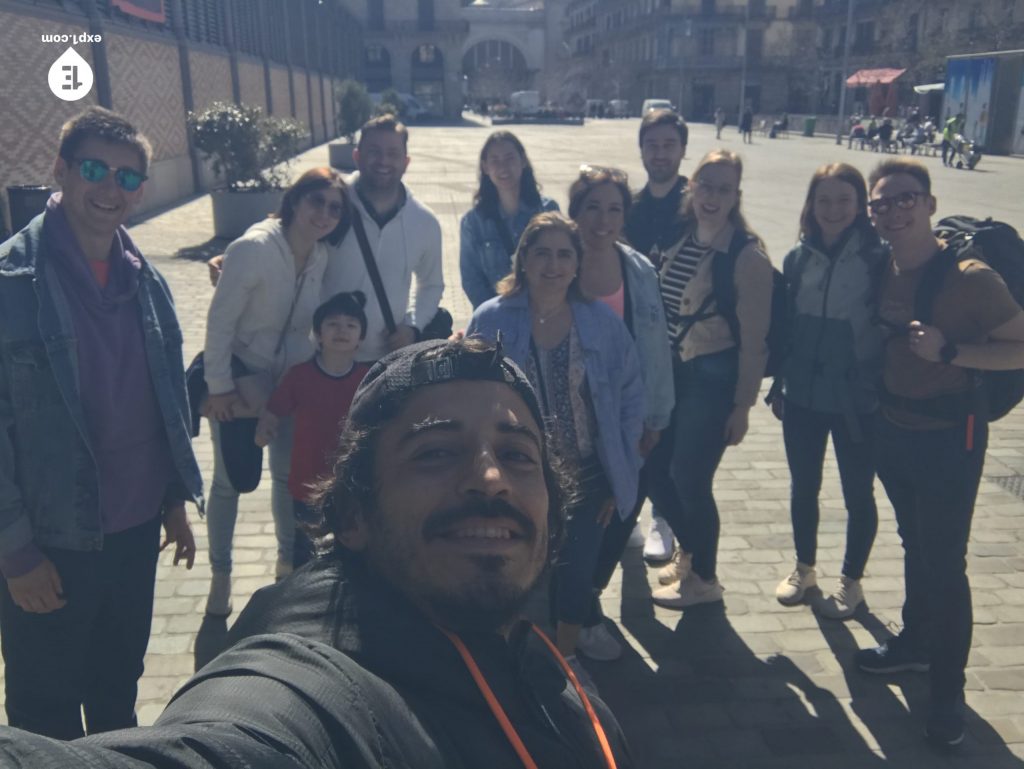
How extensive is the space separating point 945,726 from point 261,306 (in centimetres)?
327

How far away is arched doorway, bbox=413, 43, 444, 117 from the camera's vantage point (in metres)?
72.9

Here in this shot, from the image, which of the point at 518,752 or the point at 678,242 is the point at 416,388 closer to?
the point at 518,752

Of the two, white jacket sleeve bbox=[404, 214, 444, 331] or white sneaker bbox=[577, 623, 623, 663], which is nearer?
white sneaker bbox=[577, 623, 623, 663]

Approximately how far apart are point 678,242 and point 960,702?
7.76 feet

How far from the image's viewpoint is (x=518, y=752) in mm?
1308

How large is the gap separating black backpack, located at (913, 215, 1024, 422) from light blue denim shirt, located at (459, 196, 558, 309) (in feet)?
6.74

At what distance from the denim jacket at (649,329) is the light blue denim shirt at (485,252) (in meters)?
0.98

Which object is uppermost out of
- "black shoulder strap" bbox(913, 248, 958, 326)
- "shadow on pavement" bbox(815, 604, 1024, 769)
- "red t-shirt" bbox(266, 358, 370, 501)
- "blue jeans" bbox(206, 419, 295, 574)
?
"black shoulder strap" bbox(913, 248, 958, 326)

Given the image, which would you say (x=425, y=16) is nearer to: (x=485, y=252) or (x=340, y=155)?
(x=340, y=155)

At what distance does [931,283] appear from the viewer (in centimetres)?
337

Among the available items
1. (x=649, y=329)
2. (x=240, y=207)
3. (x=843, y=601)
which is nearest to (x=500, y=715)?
(x=649, y=329)

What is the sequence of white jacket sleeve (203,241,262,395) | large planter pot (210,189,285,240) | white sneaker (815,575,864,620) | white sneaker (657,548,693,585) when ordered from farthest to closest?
large planter pot (210,189,285,240)
white sneaker (657,548,693,585)
white sneaker (815,575,864,620)
white jacket sleeve (203,241,262,395)

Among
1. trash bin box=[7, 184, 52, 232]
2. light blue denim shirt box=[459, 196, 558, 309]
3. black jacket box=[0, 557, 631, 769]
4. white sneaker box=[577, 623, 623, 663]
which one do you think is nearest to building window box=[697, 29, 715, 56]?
trash bin box=[7, 184, 52, 232]

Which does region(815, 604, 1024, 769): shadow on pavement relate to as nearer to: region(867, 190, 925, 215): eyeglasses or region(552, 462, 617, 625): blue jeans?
region(552, 462, 617, 625): blue jeans
